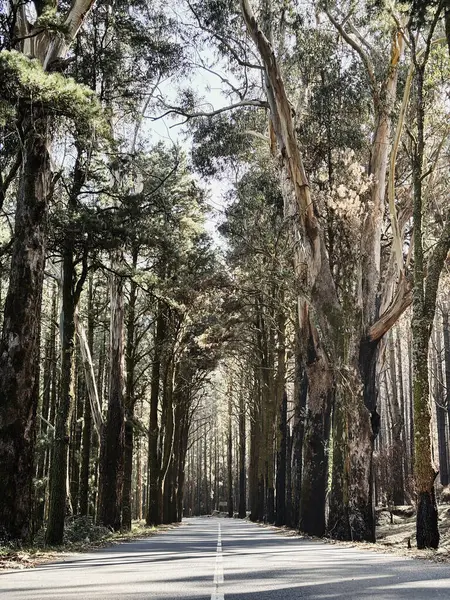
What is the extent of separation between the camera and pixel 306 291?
18688mm

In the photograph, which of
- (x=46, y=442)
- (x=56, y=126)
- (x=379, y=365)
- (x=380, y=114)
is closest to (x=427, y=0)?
(x=56, y=126)

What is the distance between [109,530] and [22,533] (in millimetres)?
10010

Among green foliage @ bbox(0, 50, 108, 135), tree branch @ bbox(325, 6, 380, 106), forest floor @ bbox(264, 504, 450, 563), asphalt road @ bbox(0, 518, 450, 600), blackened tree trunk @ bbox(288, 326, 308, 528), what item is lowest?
forest floor @ bbox(264, 504, 450, 563)

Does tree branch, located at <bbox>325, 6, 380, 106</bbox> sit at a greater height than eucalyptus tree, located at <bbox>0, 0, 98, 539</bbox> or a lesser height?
greater

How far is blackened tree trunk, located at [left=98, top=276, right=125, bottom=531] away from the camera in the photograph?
2086 centimetres

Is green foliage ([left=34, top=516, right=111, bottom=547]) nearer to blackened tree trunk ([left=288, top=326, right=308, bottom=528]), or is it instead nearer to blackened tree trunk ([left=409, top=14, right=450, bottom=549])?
blackened tree trunk ([left=288, top=326, right=308, bottom=528])

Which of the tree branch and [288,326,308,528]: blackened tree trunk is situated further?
[288,326,308,528]: blackened tree trunk

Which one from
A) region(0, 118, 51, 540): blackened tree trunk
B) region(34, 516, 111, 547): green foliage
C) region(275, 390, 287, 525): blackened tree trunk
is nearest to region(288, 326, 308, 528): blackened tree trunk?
region(275, 390, 287, 525): blackened tree trunk

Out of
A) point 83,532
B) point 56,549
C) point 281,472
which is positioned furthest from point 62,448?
point 281,472

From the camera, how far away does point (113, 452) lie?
2106 cm

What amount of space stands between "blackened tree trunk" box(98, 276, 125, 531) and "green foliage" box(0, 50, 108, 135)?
31.1ft

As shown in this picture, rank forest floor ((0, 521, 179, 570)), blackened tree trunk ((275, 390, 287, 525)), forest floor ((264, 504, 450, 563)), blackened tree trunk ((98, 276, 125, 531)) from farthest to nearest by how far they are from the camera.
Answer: blackened tree trunk ((275, 390, 287, 525)) → blackened tree trunk ((98, 276, 125, 531)) → forest floor ((264, 504, 450, 563)) → forest floor ((0, 521, 179, 570))

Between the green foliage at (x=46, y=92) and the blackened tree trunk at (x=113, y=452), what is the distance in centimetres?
949

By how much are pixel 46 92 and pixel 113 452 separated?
13249 millimetres
